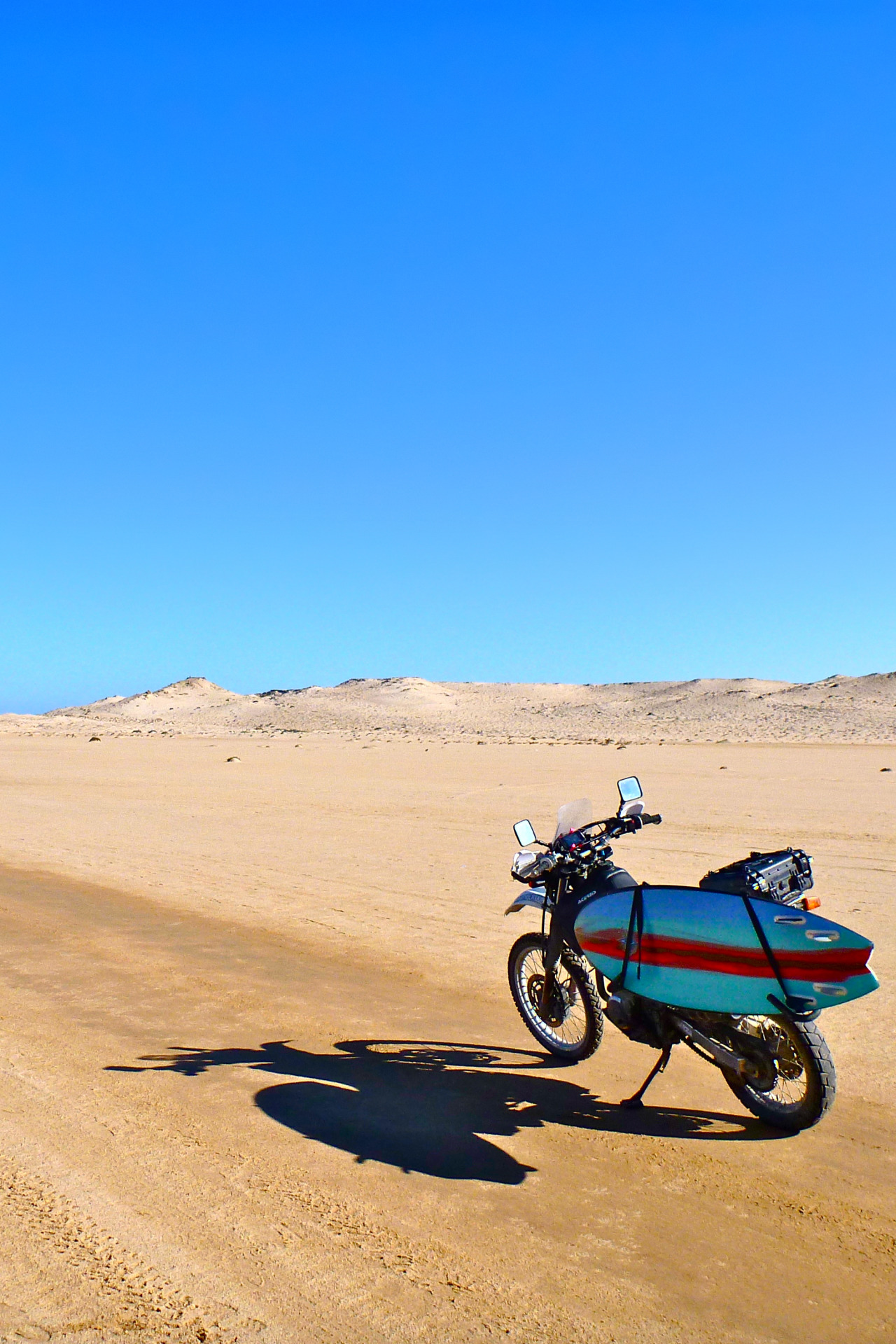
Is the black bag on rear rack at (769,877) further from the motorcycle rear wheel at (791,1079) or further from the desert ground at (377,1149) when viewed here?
the desert ground at (377,1149)

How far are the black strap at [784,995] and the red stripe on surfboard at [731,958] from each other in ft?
0.07

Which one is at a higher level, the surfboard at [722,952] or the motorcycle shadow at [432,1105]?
the surfboard at [722,952]

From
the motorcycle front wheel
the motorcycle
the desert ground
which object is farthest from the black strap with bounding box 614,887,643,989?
the desert ground

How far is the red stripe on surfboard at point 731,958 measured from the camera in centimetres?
482

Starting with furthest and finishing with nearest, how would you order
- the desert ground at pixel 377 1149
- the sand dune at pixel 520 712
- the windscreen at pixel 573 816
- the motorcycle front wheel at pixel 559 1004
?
the sand dune at pixel 520 712 → the windscreen at pixel 573 816 → the motorcycle front wheel at pixel 559 1004 → the desert ground at pixel 377 1149

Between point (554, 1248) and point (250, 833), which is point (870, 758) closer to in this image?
point (250, 833)

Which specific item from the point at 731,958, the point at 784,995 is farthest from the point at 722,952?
the point at 784,995

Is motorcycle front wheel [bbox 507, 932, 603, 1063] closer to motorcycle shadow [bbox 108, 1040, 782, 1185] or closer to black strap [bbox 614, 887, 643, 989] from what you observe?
motorcycle shadow [bbox 108, 1040, 782, 1185]

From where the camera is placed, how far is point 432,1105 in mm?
5594

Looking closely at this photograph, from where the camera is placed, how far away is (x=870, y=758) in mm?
33594

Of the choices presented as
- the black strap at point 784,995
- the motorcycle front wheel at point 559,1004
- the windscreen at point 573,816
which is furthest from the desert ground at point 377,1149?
the windscreen at point 573,816

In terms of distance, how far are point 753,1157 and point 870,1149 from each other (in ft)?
2.03

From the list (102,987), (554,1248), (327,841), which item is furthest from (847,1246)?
(327,841)

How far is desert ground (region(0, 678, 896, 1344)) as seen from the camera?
366 cm
